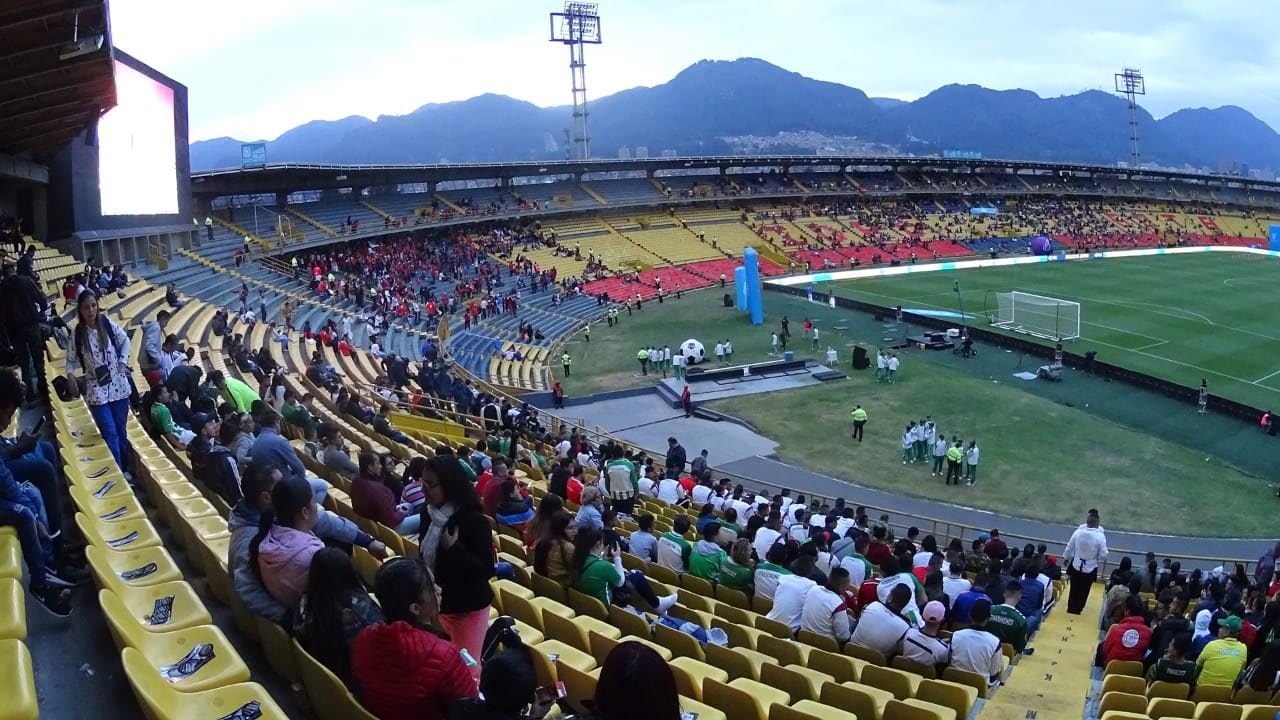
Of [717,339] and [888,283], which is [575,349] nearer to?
[717,339]

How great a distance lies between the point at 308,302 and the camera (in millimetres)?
33500

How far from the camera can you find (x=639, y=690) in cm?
329

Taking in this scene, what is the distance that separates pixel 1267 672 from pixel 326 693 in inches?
289

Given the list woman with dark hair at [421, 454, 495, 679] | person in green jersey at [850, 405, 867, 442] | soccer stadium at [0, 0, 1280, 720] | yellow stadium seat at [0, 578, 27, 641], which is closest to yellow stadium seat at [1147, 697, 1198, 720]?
soccer stadium at [0, 0, 1280, 720]

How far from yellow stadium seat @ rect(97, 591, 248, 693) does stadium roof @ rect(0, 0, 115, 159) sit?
909 centimetres

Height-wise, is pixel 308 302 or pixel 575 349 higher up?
pixel 308 302

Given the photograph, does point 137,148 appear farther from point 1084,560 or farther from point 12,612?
point 1084,560

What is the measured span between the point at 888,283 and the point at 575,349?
24076 mm

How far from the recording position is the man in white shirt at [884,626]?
7.40 metres

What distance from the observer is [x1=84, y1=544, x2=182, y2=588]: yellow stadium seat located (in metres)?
5.09

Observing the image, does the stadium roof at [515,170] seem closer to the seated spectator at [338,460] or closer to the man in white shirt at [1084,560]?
the seated spectator at [338,460]

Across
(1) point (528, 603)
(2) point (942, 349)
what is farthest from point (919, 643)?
(2) point (942, 349)

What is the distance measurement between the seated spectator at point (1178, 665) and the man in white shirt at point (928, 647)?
2265 mm

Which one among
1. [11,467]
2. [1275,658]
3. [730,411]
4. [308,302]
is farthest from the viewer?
[308,302]
